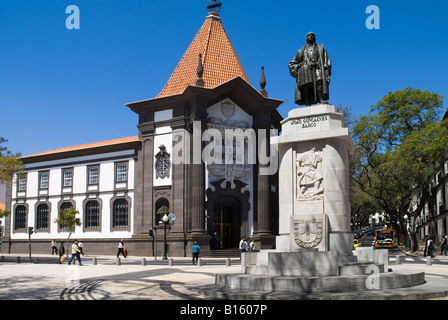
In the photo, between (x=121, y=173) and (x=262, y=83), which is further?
(x=121, y=173)

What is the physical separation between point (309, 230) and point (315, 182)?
55.1 inches

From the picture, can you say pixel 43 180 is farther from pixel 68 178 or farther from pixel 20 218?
pixel 20 218

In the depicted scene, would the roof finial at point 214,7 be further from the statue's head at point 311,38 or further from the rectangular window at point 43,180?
the statue's head at point 311,38

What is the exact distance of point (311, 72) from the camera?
16.0 meters

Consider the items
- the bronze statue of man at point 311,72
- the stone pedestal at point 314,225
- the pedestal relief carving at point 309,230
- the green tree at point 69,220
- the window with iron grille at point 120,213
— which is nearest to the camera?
the stone pedestal at point 314,225

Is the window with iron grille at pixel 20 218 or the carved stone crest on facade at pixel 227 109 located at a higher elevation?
the carved stone crest on facade at pixel 227 109

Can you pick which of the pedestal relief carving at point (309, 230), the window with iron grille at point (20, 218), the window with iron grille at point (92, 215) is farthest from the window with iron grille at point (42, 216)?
the pedestal relief carving at point (309, 230)

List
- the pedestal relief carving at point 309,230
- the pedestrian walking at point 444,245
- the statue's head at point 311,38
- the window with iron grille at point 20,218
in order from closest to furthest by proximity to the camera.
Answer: the pedestal relief carving at point 309,230, the statue's head at point 311,38, the pedestrian walking at point 444,245, the window with iron grille at point 20,218

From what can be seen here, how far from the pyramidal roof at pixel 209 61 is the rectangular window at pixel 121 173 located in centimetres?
685

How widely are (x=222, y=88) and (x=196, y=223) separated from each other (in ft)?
34.8

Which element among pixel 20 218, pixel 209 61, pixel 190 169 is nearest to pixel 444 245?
pixel 190 169

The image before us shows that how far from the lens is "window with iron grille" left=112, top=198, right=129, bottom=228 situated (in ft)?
145

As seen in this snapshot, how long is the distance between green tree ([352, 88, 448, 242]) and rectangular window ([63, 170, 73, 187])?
84.9 ft

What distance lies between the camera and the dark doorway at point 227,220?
136ft
